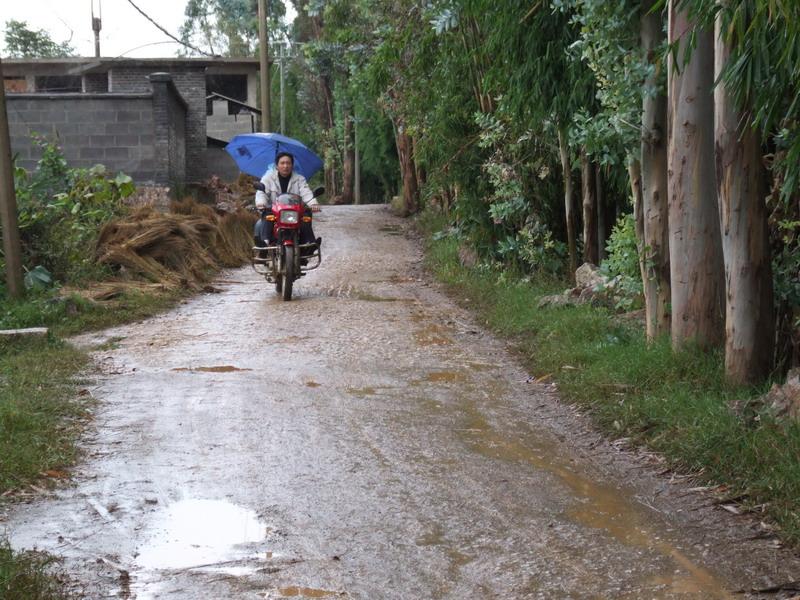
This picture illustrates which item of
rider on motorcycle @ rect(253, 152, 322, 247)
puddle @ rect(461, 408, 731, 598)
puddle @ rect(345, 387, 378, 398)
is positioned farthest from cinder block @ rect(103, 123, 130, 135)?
A: puddle @ rect(461, 408, 731, 598)

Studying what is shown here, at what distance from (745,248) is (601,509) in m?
2.54

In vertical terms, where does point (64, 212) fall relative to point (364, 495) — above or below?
above

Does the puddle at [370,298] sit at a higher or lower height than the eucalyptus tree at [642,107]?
lower

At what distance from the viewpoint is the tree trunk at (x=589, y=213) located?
12734 mm

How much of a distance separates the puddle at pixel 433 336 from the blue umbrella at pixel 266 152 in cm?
461

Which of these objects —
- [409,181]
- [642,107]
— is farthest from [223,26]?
[642,107]

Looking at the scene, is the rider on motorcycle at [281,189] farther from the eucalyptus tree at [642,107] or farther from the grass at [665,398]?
the eucalyptus tree at [642,107]

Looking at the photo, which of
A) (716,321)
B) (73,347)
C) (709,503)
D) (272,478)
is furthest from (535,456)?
(73,347)

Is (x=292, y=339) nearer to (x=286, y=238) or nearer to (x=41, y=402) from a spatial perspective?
(x=286, y=238)

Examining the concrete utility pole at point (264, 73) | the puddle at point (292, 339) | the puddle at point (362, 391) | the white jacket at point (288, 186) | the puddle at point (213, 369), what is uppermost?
the concrete utility pole at point (264, 73)

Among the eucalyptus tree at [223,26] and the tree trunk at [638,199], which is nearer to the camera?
the tree trunk at [638,199]

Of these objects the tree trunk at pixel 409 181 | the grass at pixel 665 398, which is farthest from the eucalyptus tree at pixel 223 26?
the grass at pixel 665 398

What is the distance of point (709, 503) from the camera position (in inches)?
215

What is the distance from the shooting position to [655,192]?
890cm
